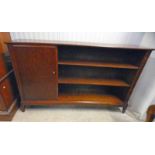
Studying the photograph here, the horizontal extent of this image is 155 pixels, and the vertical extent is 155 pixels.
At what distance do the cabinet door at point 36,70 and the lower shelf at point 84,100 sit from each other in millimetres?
72

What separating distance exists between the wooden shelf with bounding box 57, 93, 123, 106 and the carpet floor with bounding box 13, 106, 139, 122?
18 centimetres

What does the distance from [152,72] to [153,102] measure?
0.38 m

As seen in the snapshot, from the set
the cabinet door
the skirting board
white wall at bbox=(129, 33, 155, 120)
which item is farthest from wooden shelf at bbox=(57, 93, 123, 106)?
the skirting board

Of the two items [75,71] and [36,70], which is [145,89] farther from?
[36,70]

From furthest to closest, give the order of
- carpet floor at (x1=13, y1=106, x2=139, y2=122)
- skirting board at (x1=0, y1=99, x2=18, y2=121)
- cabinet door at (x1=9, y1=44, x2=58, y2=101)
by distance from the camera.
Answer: carpet floor at (x1=13, y1=106, x2=139, y2=122), skirting board at (x1=0, y1=99, x2=18, y2=121), cabinet door at (x1=9, y1=44, x2=58, y2=101)

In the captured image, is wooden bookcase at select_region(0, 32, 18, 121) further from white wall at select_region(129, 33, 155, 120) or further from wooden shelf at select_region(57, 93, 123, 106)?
white wall at select_region(129, 33, 155, 120)

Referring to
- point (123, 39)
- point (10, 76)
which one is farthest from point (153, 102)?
point (10, 76)

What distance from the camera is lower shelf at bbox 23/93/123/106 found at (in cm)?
148

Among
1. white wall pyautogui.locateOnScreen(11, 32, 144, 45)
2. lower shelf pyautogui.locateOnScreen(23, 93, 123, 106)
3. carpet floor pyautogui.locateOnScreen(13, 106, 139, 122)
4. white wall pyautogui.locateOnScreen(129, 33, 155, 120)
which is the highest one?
white wall pyautogui.locateOnScreen(11, 32, 144, 45)

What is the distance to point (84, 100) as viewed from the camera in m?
1.53

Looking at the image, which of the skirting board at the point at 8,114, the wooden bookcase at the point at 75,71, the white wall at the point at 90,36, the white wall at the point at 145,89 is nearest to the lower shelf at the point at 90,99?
the wooden bookcase at the point at 75,71

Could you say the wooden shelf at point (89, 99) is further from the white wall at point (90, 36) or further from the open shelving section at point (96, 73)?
the white wall at point (90, 36)
